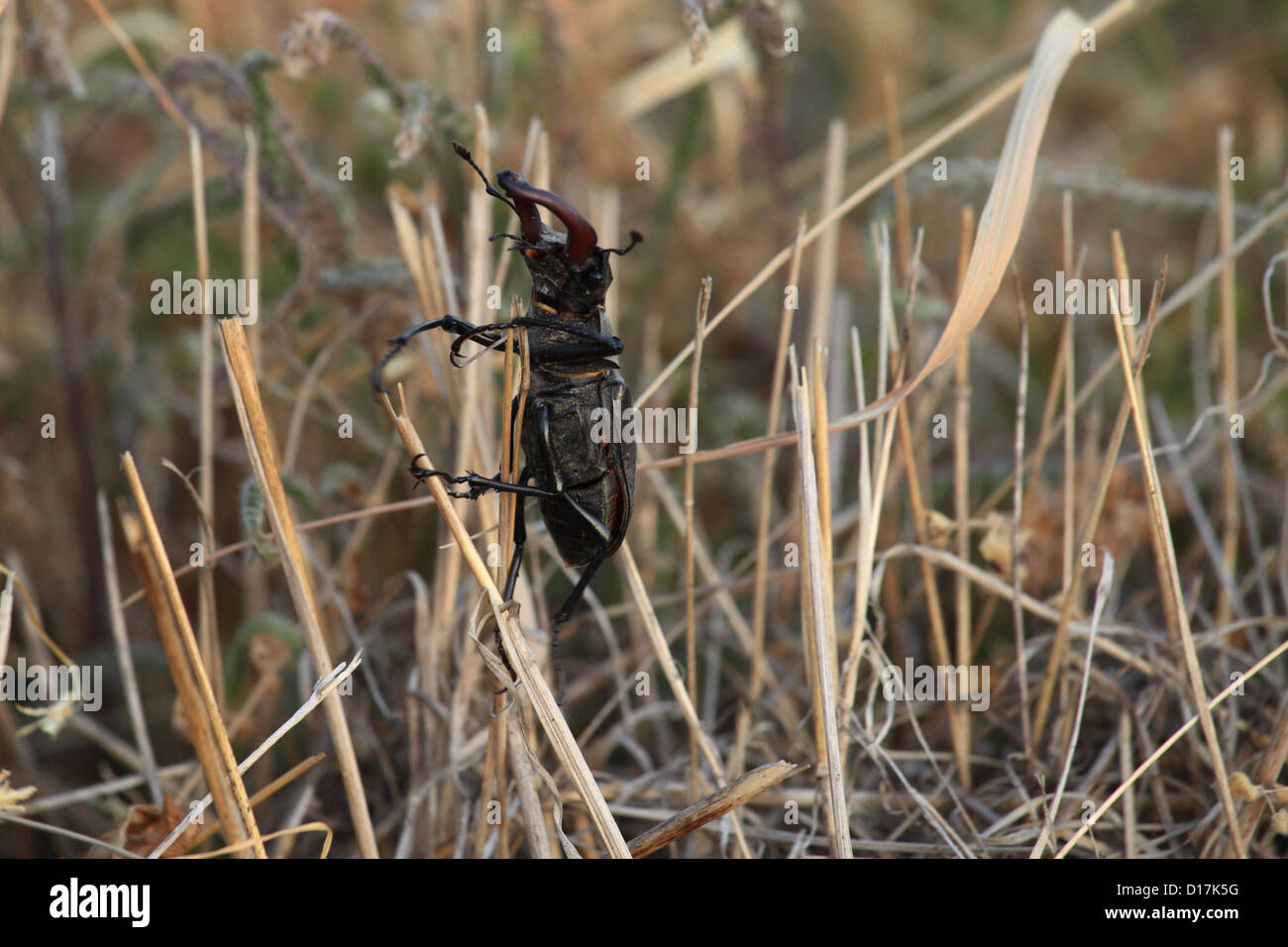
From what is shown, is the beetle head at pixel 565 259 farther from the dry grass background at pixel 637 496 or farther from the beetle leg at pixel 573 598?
the beetle leg at pixel 573 598

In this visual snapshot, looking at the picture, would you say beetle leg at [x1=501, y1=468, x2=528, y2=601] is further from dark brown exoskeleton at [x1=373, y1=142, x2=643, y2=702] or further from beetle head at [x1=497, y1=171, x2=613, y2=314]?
beetle head at [x1=497, y1=171, x2=613, y2=314]

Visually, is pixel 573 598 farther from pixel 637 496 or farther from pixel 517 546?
pixel 637 496

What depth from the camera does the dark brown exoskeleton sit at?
73.5 inches

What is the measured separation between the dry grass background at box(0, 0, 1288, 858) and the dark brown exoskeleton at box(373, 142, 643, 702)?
0.09m

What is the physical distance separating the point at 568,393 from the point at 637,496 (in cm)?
118

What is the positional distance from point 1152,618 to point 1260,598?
0.94 feet

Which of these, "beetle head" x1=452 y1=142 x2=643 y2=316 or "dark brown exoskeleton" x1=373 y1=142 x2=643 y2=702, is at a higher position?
"beetle head" x1=452 y1=142 x2=643 y2=316

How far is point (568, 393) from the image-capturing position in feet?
6.44

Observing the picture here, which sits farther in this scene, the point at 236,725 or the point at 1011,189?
the point at 236,725

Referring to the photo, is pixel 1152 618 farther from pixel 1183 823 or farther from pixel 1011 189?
pixel 1011 189

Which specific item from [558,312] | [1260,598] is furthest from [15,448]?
[1260,598]

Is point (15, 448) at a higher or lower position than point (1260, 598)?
higher

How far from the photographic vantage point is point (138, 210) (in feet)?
10.8

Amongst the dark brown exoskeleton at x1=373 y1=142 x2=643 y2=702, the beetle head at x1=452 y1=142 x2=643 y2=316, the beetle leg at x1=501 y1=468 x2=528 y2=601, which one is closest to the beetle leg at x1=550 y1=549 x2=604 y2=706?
the dark brown exoskeleton at x1=373 y1=142 x2=643 y2=702
